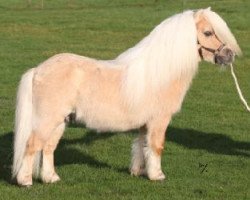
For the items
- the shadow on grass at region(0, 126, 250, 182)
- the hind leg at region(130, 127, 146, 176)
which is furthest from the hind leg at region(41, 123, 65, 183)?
the hind leg at region(130, 127, 146, 176)

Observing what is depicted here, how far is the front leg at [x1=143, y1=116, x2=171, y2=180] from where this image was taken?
8336 mm

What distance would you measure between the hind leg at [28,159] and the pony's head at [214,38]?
227 centimetres

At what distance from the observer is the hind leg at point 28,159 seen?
26.0 ft

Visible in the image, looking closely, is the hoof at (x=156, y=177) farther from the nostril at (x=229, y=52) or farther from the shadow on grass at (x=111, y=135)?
the nostril at (x=229, y=52)

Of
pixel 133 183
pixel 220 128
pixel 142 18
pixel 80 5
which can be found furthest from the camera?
pixel 80 5

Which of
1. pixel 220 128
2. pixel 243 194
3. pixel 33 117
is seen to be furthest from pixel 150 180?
pixel 220 128

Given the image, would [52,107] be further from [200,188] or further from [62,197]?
[200,188]

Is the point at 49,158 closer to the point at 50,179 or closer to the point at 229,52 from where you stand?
the point at 50,179

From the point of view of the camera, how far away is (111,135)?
1133cm

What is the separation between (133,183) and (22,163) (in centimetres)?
142

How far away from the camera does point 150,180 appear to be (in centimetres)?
851

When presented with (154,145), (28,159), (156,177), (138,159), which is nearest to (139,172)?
(138,159)

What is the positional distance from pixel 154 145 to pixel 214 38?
1505 millimetres

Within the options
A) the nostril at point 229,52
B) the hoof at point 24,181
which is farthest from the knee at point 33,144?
the nostril at point 229,52
